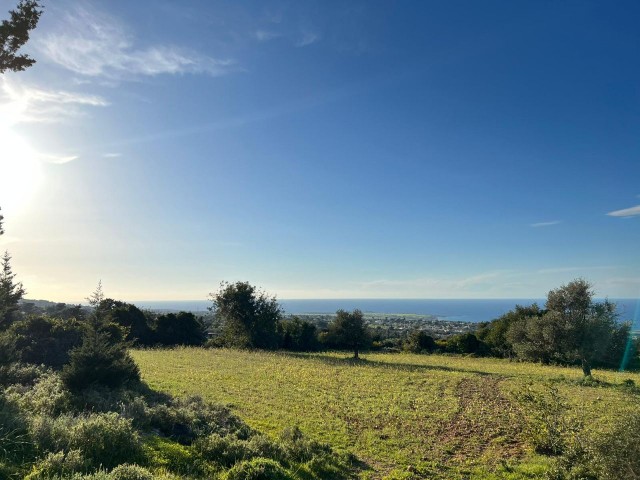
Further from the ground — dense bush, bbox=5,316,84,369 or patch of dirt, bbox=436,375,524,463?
dense bush, bbox=5,316,84,369

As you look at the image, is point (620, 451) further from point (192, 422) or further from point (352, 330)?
point (352, 330)

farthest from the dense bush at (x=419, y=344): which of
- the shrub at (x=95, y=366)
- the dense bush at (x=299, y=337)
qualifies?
the shrub at (x=95, y=366)

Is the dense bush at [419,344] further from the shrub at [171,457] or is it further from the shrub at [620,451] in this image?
the shrub at [171,457]

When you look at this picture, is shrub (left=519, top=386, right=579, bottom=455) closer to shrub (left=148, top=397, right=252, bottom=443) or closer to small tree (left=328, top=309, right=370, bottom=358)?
shrub (left=148, top=397, right=252, bottom=443)

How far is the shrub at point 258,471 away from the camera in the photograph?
30.9ft

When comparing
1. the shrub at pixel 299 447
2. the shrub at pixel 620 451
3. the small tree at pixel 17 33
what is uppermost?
the small tree at pixel 17 33

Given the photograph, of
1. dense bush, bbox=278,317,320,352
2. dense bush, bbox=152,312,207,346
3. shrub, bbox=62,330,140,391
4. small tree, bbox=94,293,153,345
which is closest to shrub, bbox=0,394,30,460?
shrub, bbox=62,330,140,391

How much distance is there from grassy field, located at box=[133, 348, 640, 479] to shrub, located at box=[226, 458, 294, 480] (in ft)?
9.18

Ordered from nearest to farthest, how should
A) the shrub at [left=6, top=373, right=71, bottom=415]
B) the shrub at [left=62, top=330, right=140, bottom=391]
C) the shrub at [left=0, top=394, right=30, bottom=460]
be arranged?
the shrub at [left=0, top=394, right=30, bottom=460] → the shrub at [left=6, top=373, right=71, bottom=415] → the shrub at [left=62, top=330, right=140, bottom=391]

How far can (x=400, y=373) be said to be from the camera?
32250mm

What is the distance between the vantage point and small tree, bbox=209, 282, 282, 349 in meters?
56.6

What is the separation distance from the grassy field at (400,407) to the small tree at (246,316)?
22244 millimetres

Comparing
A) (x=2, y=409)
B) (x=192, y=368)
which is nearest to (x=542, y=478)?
(x=2, y=409)

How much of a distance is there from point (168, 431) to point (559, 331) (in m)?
35.3
